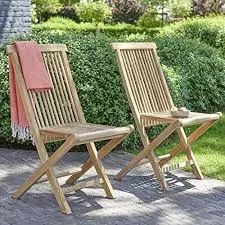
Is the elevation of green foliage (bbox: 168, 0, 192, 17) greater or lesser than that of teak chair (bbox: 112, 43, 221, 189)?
lesser

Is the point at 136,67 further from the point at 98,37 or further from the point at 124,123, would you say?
the point at 98,37

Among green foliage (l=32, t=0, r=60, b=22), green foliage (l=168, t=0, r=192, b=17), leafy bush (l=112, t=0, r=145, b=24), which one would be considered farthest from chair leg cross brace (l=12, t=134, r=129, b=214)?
leafy bush (l=112, t=0, r=145, b=24)

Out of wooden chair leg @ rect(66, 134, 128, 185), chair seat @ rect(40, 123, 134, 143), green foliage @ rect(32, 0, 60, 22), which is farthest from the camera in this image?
green foliage @ rect(32, 0, 60, 22)

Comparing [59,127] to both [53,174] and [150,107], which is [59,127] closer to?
[53,174]

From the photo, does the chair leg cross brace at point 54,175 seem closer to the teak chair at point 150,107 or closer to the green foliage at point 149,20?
the teak chair at point 150,107

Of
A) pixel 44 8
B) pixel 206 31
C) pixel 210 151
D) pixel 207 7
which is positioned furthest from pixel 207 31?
pixel 44 8

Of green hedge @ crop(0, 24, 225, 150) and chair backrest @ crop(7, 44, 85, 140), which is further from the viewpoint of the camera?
green hedge @ crop(0, 24, 225, 150)

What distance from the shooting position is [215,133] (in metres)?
7.93

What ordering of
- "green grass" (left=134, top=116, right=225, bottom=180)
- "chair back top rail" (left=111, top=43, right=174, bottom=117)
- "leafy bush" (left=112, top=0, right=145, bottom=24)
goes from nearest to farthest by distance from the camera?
"chair back top rail" (left=111, top=43, right=174, bottom=117) < "green grass" (left=134, top=116, right=225, bottom=180) < "leafy bush" (left=112, top=0, right=145, bottom=24)

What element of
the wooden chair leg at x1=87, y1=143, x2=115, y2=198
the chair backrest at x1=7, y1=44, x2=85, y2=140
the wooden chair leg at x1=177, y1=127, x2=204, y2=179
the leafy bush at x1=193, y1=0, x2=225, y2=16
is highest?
the chair backrest at x1=7, y1=44, x2=85, y2=140

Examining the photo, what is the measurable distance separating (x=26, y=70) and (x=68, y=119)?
2.04ft

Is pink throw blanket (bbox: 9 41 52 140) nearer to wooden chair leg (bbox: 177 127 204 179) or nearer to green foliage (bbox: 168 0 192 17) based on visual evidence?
wooden chair leg (bbox: 177 127 204 179)

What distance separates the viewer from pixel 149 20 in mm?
25047

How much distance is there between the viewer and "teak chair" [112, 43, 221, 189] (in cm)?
549
